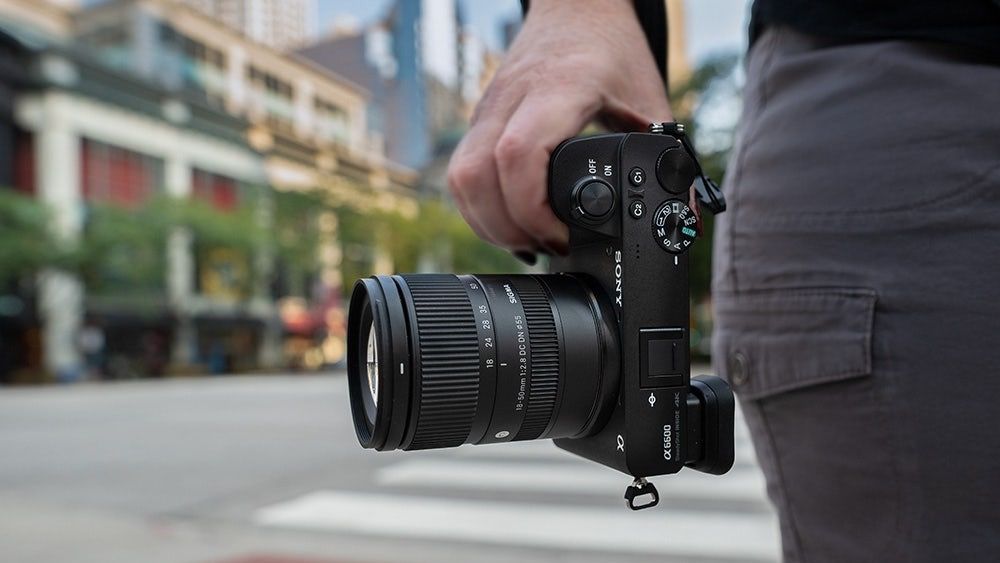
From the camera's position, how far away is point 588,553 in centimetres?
390

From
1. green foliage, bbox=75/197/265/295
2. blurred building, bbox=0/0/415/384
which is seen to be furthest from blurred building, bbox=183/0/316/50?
green foliage, bbox=75/197/265/295

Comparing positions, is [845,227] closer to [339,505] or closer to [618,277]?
[618,277]

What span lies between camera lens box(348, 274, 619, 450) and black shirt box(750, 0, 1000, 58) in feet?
1.22

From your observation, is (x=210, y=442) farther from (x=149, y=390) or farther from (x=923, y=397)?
(x=149, y=390)

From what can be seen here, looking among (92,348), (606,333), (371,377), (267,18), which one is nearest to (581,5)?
(606,333)

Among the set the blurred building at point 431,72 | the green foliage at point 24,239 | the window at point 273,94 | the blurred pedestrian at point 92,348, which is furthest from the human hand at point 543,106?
the window at point 273,94

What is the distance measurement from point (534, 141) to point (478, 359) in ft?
0.76

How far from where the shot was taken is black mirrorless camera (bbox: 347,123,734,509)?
833mm

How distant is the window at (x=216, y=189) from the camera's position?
25984mm

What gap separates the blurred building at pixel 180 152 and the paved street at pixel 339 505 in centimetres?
1400

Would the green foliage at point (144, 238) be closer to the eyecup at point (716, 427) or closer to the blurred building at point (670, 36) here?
the blurred building at point (670, 36)

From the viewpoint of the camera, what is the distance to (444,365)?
0.79m

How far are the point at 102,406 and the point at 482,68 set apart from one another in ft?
40.1

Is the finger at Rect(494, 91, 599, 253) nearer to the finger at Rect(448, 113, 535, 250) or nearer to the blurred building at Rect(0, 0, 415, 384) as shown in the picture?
the finger at Rect(448, 113, 535, 250)
